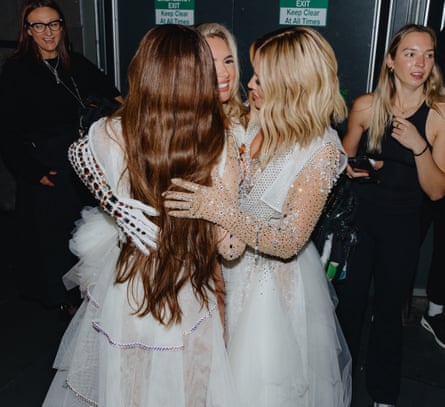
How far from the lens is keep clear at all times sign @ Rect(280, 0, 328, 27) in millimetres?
3320

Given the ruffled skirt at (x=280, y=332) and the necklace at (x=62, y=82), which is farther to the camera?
the necklace at (x=62, y=82)

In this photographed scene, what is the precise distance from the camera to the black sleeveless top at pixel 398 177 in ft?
7.09

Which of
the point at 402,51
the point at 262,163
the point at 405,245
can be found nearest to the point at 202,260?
the point at 262,163

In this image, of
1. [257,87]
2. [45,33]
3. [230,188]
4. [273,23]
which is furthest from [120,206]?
[273,23]

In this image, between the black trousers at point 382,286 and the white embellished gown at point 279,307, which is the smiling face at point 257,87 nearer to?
the white embellished gown at point 279,307

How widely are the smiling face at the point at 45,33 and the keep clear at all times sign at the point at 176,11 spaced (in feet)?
3.44

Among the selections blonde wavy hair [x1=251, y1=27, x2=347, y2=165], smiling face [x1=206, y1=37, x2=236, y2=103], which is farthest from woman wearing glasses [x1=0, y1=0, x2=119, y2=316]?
blonde wavy hair [x1=251, y1=27, x2=347, y2=165]

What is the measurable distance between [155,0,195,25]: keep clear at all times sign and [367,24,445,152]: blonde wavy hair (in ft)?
5.93

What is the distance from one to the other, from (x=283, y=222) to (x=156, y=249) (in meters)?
0.39

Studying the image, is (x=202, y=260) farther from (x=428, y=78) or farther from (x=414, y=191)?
(x=428, y=78)

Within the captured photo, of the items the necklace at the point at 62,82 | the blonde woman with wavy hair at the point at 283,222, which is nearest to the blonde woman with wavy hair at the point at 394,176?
the blonde woman with wavy hair at the point at 283,222

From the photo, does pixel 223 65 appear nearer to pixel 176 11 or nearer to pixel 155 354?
pixel 155 354

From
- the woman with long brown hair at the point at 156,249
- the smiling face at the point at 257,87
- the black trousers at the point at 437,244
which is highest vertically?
the smiling face at the point at 257,87

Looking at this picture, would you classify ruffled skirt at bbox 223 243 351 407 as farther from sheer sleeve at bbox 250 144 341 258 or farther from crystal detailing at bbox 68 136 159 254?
crystal detailing at bbox 68 136 159 254
